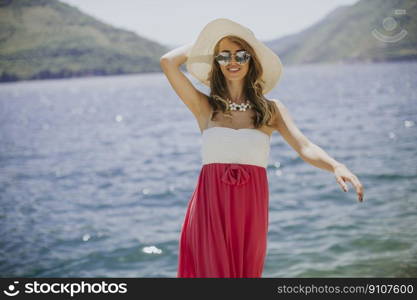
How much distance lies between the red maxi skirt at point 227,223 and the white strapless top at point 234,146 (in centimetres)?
5

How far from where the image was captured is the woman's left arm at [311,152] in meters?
3.19

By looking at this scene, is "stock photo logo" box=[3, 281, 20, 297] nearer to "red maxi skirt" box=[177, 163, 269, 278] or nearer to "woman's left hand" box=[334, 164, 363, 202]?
"red maxi skirt" box=[177, 163, 269, 278]

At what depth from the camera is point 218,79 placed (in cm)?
418

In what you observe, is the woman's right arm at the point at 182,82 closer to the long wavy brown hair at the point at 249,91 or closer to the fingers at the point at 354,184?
the long wavy brown hair at the point at 249,91

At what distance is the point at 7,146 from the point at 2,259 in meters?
23.6

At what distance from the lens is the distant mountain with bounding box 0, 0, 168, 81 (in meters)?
79.4

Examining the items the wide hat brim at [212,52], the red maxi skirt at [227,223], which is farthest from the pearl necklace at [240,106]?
the red maxi skirt at [227,223]

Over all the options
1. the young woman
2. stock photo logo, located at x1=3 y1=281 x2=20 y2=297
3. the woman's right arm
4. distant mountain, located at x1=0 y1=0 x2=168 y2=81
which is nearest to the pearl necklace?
the young woman

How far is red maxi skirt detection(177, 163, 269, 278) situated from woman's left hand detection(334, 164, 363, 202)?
0.71m

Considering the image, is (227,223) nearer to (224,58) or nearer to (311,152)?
(311,152)

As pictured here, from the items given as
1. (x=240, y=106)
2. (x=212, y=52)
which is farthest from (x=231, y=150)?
(x=212, y=52)

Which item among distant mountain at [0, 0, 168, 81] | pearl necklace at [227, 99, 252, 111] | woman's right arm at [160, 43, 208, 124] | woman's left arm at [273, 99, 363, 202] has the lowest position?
woman's left arm at [273, 99, 363, 202]

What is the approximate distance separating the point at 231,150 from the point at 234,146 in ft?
0.12

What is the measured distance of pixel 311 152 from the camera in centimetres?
365
